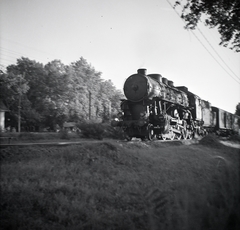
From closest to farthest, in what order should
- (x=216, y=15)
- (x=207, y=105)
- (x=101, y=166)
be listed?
(x=216, y=15), (x=101, y=166), (x=207, y=105)

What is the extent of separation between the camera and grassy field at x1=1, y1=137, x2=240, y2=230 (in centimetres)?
151

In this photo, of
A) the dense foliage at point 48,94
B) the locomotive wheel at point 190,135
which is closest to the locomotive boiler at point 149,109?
the locomotive wheel at point 190,135

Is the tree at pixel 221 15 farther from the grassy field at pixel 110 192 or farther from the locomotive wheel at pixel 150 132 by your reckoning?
the locomotive wheel at pixel 150 132

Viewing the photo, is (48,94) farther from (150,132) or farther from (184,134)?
(184,134)

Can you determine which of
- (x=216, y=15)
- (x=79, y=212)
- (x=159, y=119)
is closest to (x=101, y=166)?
(x=79, y=212)

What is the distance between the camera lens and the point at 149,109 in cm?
1425

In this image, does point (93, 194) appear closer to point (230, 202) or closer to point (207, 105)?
point (230, 202)

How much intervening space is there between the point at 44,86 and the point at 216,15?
43.7 ft

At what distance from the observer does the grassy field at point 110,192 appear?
4.94 ft

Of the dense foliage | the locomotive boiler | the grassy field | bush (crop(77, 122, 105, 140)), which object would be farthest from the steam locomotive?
the grassy field

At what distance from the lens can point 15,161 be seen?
19.9 feet

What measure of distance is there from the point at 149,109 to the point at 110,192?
10.3 m

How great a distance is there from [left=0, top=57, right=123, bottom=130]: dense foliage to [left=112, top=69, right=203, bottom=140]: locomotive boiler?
189 inches

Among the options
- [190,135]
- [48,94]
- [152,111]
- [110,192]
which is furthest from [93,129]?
[110,192]
